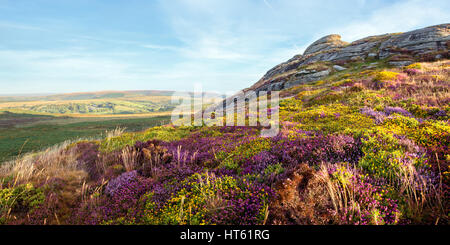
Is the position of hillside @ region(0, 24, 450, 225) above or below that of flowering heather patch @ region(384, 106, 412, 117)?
below

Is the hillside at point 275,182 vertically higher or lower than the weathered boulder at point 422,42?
lower

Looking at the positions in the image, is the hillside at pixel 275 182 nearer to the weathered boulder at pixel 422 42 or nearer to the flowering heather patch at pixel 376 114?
the flowering heather patch at pixel 376 114

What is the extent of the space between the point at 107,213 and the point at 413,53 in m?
55.6

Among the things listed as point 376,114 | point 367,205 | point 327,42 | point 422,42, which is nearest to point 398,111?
point 376,114

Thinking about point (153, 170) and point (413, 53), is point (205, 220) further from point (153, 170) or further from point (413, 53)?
point (413, 53)

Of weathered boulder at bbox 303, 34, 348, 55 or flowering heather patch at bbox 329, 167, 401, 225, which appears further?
weathered boulder at bbox 303, 34, 348, 55

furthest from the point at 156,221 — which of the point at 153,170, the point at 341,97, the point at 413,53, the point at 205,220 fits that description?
the point at 413,53

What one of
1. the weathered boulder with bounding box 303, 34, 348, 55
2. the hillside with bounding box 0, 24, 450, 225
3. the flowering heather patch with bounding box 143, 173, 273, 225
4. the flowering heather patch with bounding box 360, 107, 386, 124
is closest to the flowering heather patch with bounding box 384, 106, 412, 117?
the hillside with bounding box 0, 24, 450, 225

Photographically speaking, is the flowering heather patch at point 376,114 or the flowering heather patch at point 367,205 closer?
the flowering heather patch at point 367,205
